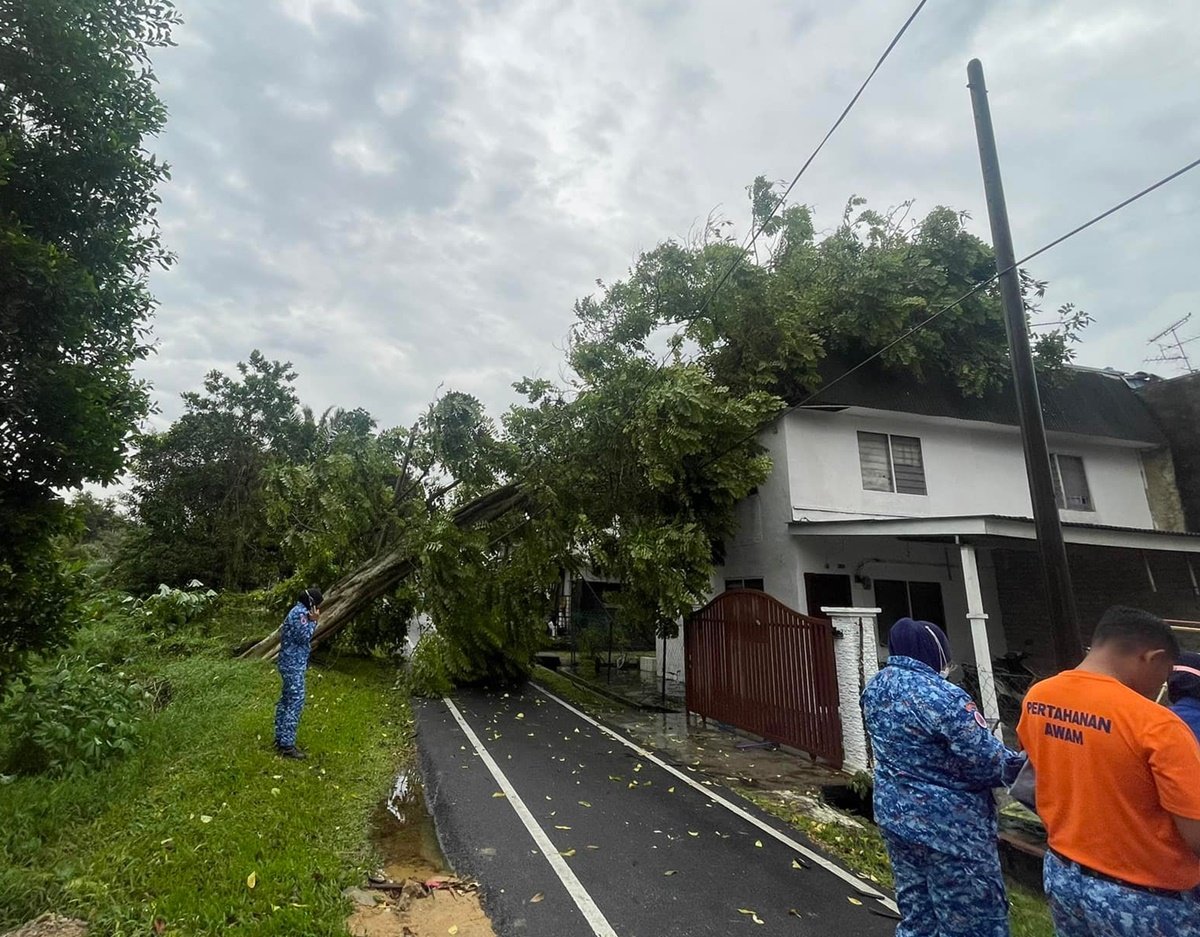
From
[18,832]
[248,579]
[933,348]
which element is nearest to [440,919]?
[18,832]

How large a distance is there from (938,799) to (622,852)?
115 inches

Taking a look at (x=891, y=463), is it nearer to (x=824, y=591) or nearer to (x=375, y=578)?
(x=824, y=591)

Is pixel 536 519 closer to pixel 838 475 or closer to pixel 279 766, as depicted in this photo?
pixel 838 475

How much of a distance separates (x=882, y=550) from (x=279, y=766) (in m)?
10.2

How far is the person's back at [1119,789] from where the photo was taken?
1.77 m

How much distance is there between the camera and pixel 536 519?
12.1m

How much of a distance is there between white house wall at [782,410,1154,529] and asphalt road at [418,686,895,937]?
6144 millimetres

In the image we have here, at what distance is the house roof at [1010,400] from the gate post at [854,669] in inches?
208

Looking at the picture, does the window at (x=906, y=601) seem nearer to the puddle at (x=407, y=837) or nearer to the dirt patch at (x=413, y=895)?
the puddle at (x=407, y=837)

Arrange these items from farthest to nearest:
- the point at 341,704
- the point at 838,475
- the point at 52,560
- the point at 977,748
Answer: the point at 838,475 < the point at 341,704 < the point at 52,560 < the point at 977,748

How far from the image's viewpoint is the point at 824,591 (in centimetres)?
1129

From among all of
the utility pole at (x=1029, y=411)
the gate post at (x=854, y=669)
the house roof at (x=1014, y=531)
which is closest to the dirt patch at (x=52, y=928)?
the utility pole at (x=1029, y=411)

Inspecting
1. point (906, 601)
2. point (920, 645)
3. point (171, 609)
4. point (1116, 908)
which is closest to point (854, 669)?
point (920, 645)

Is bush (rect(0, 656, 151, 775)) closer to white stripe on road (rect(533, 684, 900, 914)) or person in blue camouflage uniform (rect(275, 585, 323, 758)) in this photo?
person in blue camouflage uniform (rect(275, 585, 323, 758))
